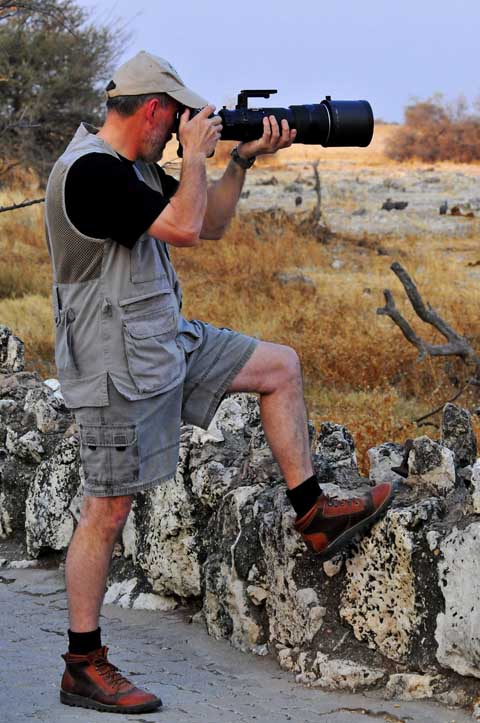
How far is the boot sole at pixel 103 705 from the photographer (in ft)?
10.9

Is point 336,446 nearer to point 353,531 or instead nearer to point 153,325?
point 353,531

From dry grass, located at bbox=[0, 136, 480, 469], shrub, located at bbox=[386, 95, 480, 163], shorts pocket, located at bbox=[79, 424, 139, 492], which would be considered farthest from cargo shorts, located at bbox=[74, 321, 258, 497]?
shrub, located at bbox=[386, 95, 480, 163]

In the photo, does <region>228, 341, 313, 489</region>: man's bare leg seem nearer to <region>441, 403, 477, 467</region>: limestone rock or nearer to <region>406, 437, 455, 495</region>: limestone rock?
<region>406, 437, 455, 495</region>: limestone rock

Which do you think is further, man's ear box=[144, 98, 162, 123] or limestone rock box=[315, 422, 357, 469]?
limestone rock box=[315, 422, 357, 469]

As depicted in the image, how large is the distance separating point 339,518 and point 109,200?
1.13 metres

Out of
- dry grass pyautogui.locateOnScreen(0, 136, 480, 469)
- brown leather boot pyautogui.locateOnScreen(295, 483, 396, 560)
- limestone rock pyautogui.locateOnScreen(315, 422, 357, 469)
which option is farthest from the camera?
dry grass pyautogui.locateOnScreen(0, 136, 480, 469)

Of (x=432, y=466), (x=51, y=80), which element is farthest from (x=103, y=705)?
(x=51, y=80)

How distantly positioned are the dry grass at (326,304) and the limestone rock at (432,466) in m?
1.62

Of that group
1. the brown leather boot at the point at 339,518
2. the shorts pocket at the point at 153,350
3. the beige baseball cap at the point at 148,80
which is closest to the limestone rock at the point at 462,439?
the brown leather boot at the point at 339,518

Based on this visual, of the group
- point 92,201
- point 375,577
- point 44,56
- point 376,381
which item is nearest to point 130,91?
point 92,201

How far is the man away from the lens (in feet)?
10.6

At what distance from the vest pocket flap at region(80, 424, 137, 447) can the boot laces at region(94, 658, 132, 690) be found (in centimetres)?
61

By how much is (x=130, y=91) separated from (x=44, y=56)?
747 inches

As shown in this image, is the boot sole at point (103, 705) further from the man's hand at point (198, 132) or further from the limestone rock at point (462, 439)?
the man's hand at point (198, 132)
